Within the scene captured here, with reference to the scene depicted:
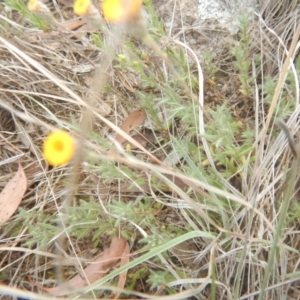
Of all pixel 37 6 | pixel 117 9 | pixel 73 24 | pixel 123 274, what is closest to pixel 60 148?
pixel 117 9

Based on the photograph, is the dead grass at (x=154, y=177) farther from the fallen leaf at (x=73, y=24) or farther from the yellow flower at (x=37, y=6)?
the yellow flower at (x=37, y=6)

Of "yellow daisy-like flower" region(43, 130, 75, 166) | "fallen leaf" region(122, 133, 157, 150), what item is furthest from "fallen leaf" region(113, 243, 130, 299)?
"yellow daisy-like flower" region(43, 130, 75, 166)

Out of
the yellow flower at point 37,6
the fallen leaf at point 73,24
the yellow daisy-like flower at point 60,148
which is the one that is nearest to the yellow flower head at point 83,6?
the yellow flower at point 37,6

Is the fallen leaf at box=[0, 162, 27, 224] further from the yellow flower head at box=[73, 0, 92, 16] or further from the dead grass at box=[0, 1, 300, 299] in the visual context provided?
the yellow flower head at box=[73, 0, 92, 16]

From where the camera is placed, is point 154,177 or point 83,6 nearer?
point 83,6

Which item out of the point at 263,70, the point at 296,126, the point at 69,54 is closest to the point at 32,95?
the point at 69,54

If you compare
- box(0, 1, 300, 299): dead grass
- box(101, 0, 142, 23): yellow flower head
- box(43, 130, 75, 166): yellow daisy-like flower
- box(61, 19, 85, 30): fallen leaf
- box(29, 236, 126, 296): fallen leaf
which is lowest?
box(29, 236, 126, 296): fallen leaf

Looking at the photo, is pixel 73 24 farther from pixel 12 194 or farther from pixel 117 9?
pixel 117 9
